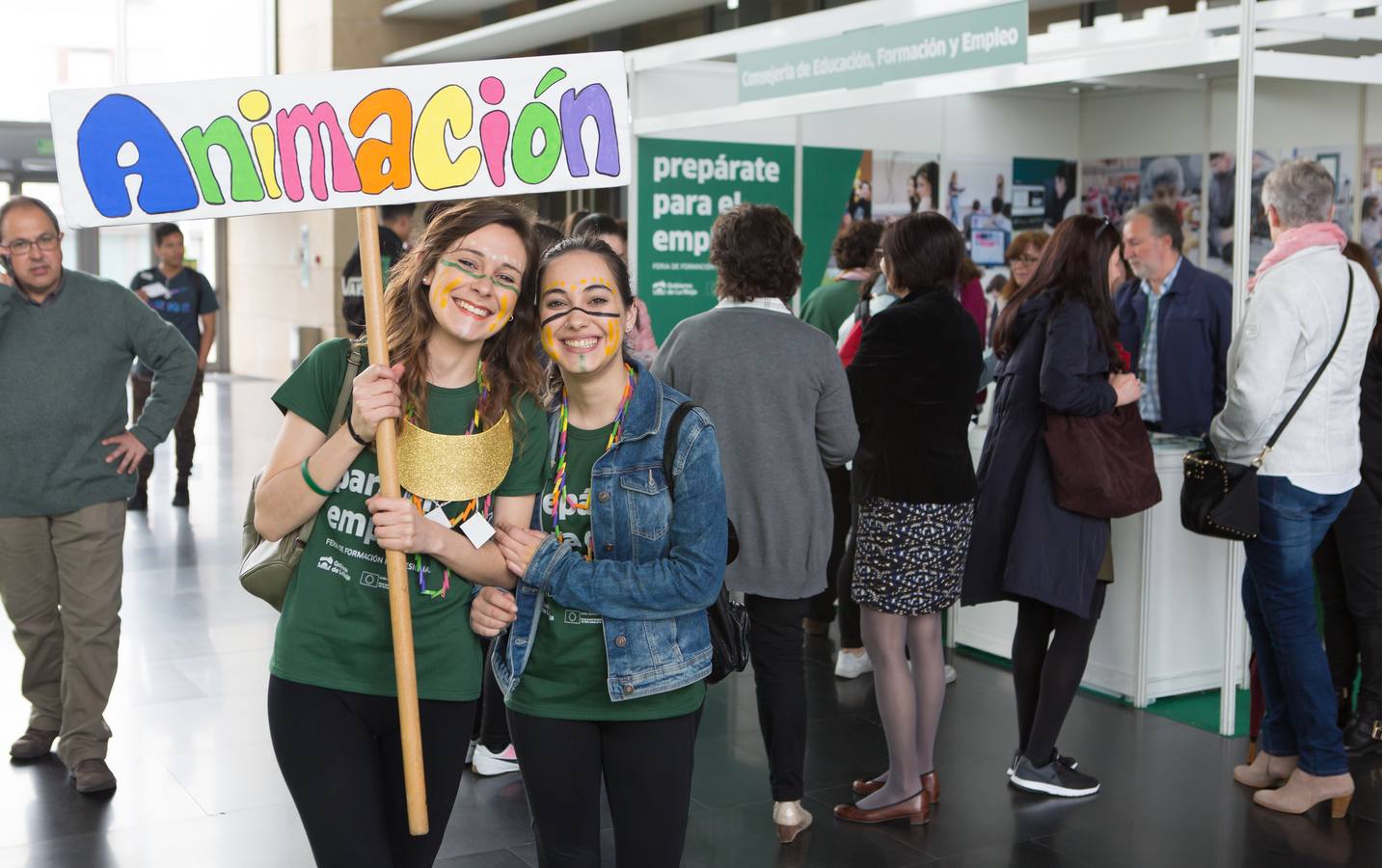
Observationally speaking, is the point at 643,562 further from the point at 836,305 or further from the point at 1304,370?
the point at 836,305

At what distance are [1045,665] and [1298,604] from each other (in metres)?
0.69

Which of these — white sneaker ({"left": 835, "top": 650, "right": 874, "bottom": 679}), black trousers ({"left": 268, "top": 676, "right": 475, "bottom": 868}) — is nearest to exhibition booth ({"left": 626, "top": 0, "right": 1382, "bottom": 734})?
white sneaker ({"left": 835, "top": 650, "right": 874, "bottom": 679})

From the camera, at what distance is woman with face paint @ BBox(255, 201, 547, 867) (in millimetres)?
2098

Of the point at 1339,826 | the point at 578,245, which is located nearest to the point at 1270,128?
the point at 1339,826

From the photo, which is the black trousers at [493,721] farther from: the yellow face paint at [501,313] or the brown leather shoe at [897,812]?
the yellow face paint at [501,313]

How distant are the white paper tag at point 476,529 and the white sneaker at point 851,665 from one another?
10.6 feet

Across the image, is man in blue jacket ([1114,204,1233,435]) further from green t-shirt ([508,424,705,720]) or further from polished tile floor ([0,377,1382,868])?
green t-shirt ([508,424,705,720])

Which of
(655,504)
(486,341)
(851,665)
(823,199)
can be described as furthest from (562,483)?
(823,199)

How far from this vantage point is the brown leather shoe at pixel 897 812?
12.4 ft

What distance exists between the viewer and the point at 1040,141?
866 cm

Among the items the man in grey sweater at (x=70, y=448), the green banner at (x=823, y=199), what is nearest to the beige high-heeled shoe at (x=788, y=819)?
the man in grey sweater at (x=70, y=448)

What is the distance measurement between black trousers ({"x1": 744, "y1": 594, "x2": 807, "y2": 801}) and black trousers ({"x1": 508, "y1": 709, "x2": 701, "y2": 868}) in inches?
51.9

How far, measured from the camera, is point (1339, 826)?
149 inches

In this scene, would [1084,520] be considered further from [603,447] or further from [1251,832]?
[603,447]
